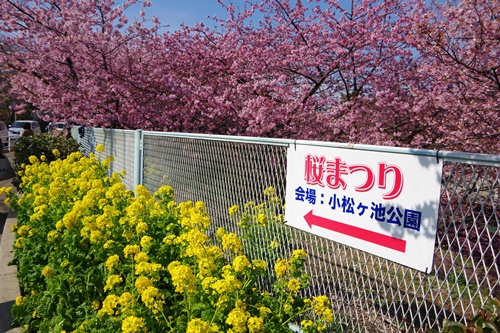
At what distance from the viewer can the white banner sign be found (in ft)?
6.22

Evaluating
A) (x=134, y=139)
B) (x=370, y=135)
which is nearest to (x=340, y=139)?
(x=370, y=135)

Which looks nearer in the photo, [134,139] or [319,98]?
[134,139]

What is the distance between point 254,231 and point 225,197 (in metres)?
0.60

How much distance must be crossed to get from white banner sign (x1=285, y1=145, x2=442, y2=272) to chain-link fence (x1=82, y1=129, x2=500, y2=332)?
70 mm

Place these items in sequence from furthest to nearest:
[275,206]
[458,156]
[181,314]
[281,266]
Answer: [275,206]
[181,314]
[281,266]
[458,156]

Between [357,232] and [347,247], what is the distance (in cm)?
36

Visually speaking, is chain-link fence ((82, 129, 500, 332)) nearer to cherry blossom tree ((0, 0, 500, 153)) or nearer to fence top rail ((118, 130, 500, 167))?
fence top rail ((118, 130, 500, 167))

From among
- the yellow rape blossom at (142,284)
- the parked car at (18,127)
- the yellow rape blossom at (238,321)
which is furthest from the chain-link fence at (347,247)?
the parked car at (18,127)

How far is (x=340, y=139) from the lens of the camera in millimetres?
6969

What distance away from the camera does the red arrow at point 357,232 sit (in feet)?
6.61

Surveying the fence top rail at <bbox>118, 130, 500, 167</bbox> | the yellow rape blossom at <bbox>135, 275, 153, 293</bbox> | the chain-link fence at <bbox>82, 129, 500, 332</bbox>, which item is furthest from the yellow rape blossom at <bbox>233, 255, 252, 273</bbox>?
the fence top rail at <bbox>118, 130, 500, 167</bbox>

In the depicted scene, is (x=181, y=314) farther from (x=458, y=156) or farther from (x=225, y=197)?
(x=458, y=156)

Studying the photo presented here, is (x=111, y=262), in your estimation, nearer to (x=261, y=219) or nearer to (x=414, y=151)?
(x=261, y=219)

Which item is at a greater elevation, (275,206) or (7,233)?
(275,206)
